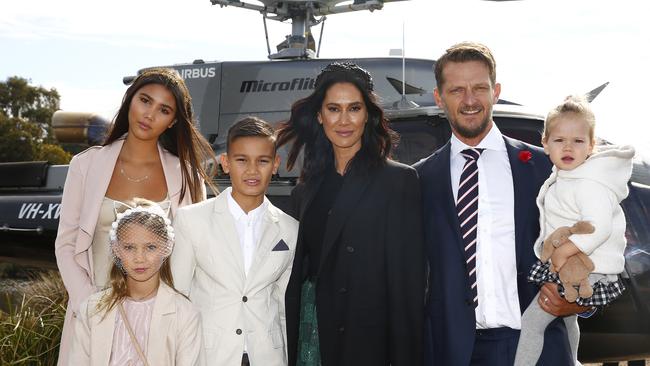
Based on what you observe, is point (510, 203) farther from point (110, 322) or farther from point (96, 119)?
point (96, 119)

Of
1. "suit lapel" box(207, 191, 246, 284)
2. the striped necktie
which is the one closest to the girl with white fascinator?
"suit lapel" box(207, 191, 246, 284)

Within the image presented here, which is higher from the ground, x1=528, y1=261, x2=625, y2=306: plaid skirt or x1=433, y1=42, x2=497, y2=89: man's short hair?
x1=433, y1=42, x2=497, y2=89: man's short hair

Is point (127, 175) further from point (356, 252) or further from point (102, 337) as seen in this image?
point (356, 252)

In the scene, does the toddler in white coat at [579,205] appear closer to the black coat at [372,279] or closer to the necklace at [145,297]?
the black coat at [372,279]

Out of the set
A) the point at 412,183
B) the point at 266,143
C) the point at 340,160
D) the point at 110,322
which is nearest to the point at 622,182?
the point at 412,183

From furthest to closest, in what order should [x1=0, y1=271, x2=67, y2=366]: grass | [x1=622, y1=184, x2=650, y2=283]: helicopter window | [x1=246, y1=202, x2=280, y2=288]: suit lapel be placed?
[x1=0, y1=271, x2=67, y2=366]: grass → [x1=622, y1=184, x2=650, y2=283]: helicopter window → [x1=246, y1=202, x2=280, y2=288]: suit lapel

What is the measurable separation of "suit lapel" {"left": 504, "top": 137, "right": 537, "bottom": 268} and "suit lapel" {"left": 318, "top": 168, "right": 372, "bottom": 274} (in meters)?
0.56

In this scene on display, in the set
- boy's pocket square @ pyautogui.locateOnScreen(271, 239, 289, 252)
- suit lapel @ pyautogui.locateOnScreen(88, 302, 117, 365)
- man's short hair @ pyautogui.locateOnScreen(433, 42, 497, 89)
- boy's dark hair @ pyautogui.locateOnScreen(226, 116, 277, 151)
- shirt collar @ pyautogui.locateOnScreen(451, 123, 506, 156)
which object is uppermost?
man's short hair @ pyautogui.locateOnScreen(433, 42, 497, 89)

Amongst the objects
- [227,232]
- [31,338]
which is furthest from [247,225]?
[31,338]

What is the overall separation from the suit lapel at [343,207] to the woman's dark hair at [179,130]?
3.01 feet

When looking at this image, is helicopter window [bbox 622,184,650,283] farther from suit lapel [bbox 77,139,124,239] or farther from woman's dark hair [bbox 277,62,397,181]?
suit lapel [bbox 77,139,124,239]

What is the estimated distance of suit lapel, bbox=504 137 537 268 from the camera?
9.29 feet

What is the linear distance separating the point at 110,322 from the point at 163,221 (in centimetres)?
46

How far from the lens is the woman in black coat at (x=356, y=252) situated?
9.31 ft
